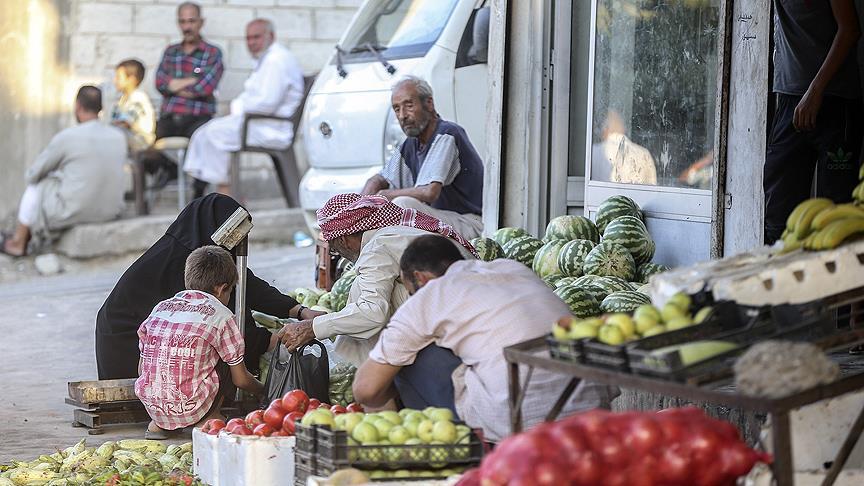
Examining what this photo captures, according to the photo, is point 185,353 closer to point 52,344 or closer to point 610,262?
point 610,262

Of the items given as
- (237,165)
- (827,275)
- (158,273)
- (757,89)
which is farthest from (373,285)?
(237,165)

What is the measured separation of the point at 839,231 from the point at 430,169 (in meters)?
4.49

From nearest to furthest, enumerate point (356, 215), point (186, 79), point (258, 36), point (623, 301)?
point (356, 215) < point (623, 301) < point (186, 79) < point (258, 36)

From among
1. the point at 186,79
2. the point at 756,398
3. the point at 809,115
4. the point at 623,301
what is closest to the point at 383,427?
the point at 756,398

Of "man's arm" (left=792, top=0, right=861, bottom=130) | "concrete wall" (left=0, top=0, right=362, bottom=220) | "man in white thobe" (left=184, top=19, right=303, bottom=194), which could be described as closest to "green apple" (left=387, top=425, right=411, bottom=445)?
"man's arm" (left=792, top=0, right=861, bottom=130)

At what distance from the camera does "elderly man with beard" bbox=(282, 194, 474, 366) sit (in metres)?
5.95

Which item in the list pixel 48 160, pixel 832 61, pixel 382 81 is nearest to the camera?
pixel 832 61

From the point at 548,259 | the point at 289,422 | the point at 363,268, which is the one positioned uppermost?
the point at 363,268

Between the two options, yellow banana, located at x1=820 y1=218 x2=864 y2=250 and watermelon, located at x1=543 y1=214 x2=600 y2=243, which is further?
watermelon, located at x1=543 y1=214 x2=600 y2=243

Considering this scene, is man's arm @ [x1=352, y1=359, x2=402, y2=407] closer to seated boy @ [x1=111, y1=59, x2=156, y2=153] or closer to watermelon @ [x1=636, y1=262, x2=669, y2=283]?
watermelon @ [x1=636, y1=262, x2=669, y2=283]

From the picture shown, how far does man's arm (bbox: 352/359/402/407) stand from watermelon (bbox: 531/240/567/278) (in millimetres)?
2703

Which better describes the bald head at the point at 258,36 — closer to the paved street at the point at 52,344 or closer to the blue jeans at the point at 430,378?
the paved street at the point at 52,344

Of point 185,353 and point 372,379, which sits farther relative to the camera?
point 185,353

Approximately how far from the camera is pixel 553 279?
A: 287 inches
